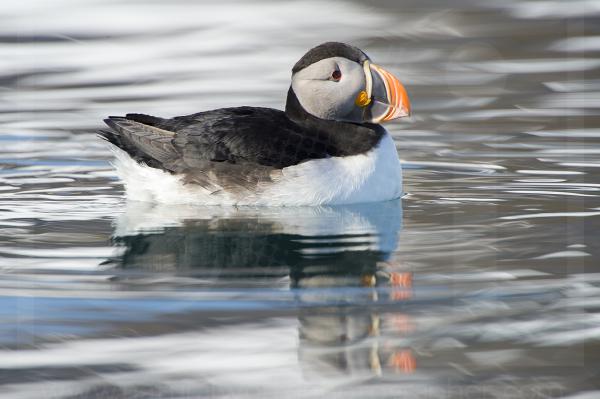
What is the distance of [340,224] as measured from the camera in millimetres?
6855

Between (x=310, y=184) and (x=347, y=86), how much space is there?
2.24ft

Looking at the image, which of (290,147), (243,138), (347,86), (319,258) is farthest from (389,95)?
(319,258)

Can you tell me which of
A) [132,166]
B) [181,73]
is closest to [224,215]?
[132,166]

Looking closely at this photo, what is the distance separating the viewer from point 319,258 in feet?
19.5

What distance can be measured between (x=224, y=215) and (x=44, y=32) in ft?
29.4

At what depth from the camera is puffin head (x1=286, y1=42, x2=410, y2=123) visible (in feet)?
24.1

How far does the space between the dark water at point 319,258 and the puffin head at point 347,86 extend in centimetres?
58

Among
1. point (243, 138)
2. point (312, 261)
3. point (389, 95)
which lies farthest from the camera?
point (389, 95)

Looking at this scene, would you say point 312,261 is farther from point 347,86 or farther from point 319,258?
point 347,86

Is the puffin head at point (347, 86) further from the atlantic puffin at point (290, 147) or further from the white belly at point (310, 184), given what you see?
the white belly at point (310, 184)

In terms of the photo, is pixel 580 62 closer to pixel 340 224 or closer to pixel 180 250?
pixel 340 224

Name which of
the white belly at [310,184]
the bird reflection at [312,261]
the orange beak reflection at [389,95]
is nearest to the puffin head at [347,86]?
the orange beak reflection at [389,95]

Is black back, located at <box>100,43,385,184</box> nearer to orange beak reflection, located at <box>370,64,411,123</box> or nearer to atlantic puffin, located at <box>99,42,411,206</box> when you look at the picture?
atlantic puffin, located at <box>99,42,411,206</box>

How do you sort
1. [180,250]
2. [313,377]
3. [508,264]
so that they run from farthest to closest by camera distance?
[180,250] → [508,264] → [313,377]
